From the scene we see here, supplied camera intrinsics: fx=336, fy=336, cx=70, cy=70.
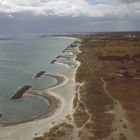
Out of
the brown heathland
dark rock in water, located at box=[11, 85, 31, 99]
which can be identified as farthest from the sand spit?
dark rock in water, located at box=[11, 85, 31, 99]

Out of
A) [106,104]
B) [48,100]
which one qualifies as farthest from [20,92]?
[106,104]

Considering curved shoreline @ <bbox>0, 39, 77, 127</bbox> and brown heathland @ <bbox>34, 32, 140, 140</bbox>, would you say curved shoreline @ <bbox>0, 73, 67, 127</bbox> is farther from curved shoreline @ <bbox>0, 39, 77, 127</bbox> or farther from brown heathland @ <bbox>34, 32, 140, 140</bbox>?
brown heathland @ <bbox>34, 32, 140, 140</bbox>

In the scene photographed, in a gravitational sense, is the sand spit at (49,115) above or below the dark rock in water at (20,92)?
above

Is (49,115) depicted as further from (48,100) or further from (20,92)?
(20,92)

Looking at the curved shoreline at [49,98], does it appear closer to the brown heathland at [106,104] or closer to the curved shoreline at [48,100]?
the curved shoreline at [48,100]

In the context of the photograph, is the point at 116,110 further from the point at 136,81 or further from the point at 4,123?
the point at 136,81

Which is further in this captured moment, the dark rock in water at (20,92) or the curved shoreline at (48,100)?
the dark rock in water at (20,92)

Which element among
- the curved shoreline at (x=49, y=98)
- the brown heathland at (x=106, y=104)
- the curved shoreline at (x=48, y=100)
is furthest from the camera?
the curved shoreline at (x=49, y=98)

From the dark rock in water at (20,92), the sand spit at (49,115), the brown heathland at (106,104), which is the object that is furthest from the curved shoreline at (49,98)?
the brown heathland at (106,104)

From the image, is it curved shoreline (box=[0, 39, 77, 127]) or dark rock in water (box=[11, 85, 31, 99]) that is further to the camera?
dark rock in water (box=[11, 85, 31, 99])
